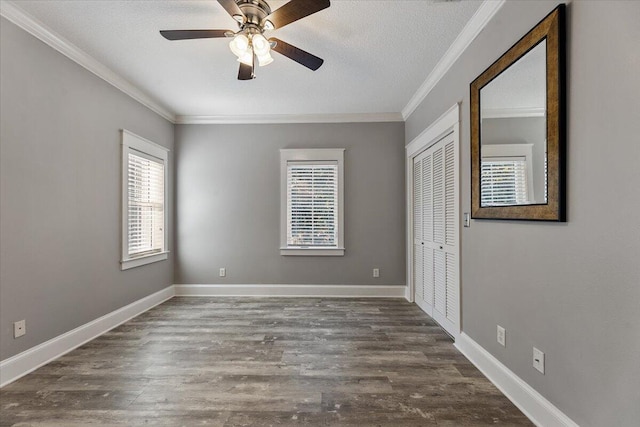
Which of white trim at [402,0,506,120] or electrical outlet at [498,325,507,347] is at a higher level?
white trim at [402,0,506,120]

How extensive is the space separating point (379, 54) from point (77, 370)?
3629 millimetres

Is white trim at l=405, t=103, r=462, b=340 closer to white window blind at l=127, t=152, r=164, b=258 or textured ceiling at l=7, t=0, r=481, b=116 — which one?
textured ceiling at l=7, t=0, r=481, b=116

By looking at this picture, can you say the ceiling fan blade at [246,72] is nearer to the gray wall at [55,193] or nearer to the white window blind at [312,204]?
the gray wall at [55,193]

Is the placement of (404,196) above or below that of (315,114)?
below

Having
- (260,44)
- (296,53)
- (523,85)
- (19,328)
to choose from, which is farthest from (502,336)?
(19,328)

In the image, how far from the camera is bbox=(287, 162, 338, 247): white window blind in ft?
14.9

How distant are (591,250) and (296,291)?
3.64 metres

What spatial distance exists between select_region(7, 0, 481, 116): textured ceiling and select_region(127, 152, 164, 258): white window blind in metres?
0.89

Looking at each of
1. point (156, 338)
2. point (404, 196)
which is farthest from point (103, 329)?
point (404, 196)

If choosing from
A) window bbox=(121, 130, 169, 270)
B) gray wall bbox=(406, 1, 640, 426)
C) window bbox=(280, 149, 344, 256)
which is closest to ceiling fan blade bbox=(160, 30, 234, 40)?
Answer: window bbox=(121, 130, 169, 270)

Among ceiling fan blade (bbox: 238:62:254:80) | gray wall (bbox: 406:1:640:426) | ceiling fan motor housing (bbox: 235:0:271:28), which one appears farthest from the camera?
ceiling fan blade (bbox: 238:62:254:80)

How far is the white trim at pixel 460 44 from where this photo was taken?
216 cm

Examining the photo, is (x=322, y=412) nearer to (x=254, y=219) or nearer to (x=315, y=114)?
(x=254, y=219)

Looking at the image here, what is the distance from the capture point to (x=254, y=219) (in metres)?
4.57
